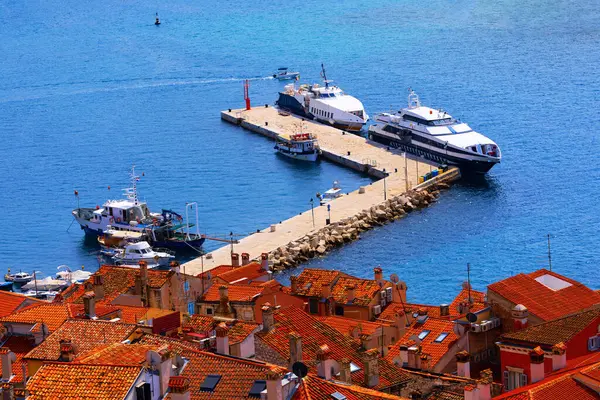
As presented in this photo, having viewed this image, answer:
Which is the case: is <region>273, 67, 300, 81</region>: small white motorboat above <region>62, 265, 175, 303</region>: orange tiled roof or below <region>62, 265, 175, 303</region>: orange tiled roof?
below

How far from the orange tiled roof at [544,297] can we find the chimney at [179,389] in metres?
20.2

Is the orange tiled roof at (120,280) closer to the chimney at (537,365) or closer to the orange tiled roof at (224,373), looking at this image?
the chimney at (537,365)

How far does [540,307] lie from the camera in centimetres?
5250

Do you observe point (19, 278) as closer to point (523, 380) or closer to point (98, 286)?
point (98, 286)

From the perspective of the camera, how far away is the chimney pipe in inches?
1650

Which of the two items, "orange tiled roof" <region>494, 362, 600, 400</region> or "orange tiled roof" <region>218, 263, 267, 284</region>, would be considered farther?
"orange tiled roof" <region>218, 263, 267, 284</region>

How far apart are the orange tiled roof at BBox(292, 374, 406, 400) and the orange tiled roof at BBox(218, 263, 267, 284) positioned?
26794 mm

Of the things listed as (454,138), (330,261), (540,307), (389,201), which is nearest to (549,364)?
(540,307)

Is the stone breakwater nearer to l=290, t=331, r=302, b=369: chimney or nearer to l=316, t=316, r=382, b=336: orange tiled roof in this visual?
l=316, t=316, r=382, b=336: orange tiled roof

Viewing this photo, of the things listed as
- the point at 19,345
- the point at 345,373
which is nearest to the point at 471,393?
the point at 345,373

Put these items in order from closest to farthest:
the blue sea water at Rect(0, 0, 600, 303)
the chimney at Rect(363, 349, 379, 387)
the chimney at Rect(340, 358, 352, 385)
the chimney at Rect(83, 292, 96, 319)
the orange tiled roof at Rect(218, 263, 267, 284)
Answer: the chimney at Rect(340, 358, 352, 385)
the chimney at Rect(363, 349, 379, 387)
the chimney at Rect(83, 292, 96, 319)
the orange tiled roof at Rect(218, 263, 267, 284)
the blue sea water at Rect(0, 0, 600, 303)

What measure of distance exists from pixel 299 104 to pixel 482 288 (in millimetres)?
73208

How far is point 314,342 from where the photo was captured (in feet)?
153

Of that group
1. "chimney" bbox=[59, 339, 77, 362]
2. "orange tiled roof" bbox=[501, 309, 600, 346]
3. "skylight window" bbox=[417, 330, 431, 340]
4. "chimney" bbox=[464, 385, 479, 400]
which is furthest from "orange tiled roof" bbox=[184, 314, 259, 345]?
"orange tiled roof" bbox=[501, 309, 600, 346]
